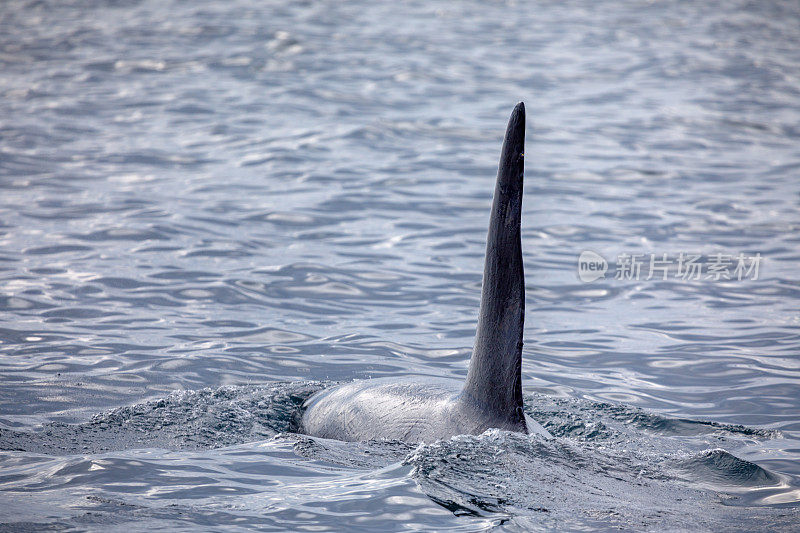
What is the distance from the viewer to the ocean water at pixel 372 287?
581 centimetres

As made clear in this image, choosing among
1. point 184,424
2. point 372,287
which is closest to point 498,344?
point 184,424

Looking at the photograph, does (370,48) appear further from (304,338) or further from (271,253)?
(304,338)

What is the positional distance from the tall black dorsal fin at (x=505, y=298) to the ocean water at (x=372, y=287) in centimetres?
29

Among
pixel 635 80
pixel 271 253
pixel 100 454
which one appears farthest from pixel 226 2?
pixel 100 454

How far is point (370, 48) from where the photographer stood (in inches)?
1204

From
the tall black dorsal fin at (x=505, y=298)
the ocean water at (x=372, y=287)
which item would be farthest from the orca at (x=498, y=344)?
the ocean water at (x=372, y=287)

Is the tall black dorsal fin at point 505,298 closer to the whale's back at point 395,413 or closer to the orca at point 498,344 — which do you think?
the orca at point 498,344

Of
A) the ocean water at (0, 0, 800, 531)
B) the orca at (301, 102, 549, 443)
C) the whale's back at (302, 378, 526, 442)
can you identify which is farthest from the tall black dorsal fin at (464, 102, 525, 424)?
the ocean water at (0, 0, 800, 531)

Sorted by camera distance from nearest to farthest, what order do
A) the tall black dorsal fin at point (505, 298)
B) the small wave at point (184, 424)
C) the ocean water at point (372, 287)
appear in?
1. the tall black dorsal fin at point (505, 298)
2. the ocean water at point (372, 287)
3. the small wave at point (184, 424)

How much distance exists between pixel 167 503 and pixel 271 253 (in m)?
7.08

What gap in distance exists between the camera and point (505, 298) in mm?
5578

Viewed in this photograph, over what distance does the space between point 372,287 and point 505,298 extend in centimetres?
613

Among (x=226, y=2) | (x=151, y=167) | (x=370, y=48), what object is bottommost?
(x=151, y=167)

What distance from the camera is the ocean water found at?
19.1ft
